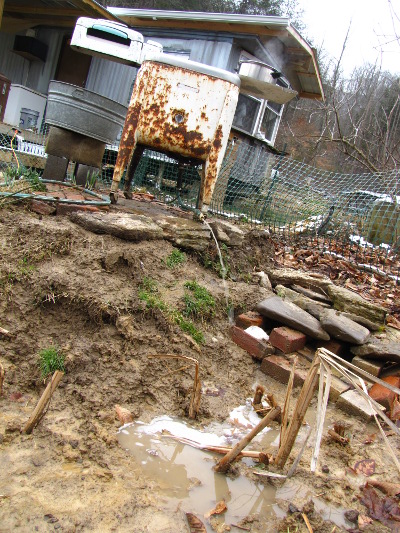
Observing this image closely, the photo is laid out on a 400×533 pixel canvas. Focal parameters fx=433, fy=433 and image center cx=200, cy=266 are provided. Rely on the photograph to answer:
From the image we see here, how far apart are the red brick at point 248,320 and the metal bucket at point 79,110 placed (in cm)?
213

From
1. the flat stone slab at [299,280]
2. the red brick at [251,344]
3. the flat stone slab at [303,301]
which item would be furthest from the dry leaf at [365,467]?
the flat stone slab at [299,280]

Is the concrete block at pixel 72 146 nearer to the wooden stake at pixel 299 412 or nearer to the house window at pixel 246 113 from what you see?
the wooden stake at pixel 299 412

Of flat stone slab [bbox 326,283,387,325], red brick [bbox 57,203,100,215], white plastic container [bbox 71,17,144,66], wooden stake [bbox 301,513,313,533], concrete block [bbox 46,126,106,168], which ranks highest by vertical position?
white plastic container [bbox 71,17,144,66]

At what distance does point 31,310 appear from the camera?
7.43ft

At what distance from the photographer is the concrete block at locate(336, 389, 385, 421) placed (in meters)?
2.48

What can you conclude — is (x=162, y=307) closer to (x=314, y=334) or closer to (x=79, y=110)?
(x=314, y=334)

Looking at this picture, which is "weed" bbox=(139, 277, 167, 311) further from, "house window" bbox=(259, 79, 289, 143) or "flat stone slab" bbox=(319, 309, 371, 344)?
"house window" bbox=(259, 79, 289, 143)

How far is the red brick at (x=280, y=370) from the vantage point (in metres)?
2.64

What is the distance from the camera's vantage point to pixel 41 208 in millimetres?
2945

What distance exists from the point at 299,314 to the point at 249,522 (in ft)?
5.79

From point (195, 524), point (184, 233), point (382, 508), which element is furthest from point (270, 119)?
point (195, 524)

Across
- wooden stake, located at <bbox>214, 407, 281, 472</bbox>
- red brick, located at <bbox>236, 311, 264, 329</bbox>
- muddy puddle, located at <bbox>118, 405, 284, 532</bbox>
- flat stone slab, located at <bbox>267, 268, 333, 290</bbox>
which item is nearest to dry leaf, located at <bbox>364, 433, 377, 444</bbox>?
muddy puddle, located at <bbox>118, 405, 284, 532</bbox>

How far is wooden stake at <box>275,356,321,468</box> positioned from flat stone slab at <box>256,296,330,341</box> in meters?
1.33

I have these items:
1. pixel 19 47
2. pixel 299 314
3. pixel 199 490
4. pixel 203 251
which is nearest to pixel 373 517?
pixel 199 490
